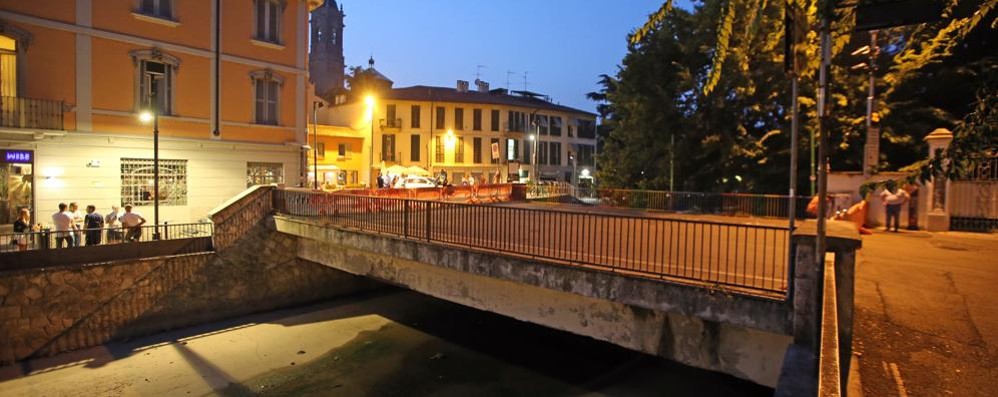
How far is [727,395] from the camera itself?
1066 cm

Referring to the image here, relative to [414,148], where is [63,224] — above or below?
below

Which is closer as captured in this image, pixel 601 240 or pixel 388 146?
pixel 601 240

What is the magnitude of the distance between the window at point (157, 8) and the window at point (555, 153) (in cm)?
4407

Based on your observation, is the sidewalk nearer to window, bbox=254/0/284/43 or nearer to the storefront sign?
the storefront sign

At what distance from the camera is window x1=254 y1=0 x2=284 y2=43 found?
2245 centimetres

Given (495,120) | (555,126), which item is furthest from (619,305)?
(555,126)

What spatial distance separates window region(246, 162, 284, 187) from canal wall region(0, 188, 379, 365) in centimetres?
574

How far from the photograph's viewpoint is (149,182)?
19.3m

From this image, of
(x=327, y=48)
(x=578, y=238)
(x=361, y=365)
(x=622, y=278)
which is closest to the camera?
(x=622, y=278)

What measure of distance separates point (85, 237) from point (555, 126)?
5021 cm

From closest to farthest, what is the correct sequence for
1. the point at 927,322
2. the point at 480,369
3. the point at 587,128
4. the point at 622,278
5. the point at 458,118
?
the point at 927,322, the point at 622,278, the point at 480,369, the point at 458,118, the point at 587,128

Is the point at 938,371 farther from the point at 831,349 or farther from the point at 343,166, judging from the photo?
the point at 343,166

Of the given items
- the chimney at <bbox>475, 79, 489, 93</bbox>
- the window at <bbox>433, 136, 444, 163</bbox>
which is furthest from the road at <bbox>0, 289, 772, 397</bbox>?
the chimney at <bbox>475, 79, 489, 93</bbox>

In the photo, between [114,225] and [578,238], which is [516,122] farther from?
[578,238]
